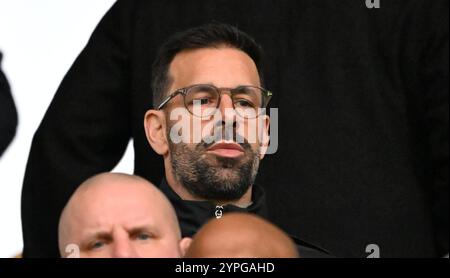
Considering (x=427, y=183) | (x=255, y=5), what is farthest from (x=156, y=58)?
(x=427, y=183)

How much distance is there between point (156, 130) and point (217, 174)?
0.20m

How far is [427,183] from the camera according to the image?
2.28 metres

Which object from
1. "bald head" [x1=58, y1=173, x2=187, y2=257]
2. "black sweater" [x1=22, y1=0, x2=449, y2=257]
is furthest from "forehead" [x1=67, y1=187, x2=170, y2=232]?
"black sweater" [x1=22, y1=0, x2=449, y2=257]

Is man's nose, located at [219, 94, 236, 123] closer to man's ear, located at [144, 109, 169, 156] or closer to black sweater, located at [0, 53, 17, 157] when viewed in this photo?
man's ear, located at [144, 109, 169, 156]

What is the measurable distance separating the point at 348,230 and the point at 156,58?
0.52 metres

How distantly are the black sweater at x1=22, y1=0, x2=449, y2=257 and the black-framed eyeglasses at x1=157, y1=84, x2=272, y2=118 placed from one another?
0.25 m

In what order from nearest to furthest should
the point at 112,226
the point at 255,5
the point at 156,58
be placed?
the point at 112,226 → the point at 156,58 → the point at 255,5

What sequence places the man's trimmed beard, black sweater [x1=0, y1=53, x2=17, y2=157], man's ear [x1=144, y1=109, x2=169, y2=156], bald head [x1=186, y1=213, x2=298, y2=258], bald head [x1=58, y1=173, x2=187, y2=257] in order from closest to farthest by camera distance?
bald head [x1=186, y1=213, x2=298, y2=258], bald head [x1=58, y1=173, x2=187, y2=257], the man's trimmed beard, man's ear [x1=144, y1=109, x2=169, y2=156], black sweater [x1=0, y1=53, x2=17, y2=157]

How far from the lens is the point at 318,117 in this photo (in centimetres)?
228

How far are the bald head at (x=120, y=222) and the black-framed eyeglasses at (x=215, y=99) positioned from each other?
1.20 ft

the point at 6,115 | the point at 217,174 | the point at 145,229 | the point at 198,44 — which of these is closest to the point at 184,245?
the point at 145,229

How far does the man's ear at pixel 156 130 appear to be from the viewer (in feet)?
6.85

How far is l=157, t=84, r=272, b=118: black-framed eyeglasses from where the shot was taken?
200 cm

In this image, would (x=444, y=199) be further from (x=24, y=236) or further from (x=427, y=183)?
A: (x=24, y=236)
